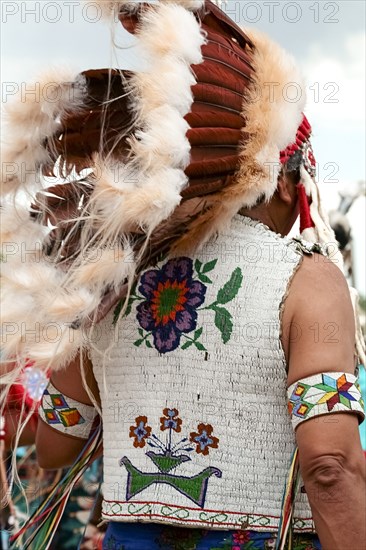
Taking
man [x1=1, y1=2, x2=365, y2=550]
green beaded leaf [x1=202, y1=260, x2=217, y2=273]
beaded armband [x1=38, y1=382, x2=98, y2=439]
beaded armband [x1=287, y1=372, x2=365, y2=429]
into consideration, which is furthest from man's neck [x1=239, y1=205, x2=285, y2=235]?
beaded armband [x1=38, y1=382, x2=98, y2=439]

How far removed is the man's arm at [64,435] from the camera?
2.21 m

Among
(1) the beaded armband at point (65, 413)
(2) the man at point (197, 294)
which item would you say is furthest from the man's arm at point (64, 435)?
(2) the man at point (197, 294)

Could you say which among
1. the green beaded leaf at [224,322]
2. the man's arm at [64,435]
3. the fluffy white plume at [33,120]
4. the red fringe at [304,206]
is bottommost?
the man's arm at [64,435]

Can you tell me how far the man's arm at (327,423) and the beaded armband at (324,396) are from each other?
0.01m

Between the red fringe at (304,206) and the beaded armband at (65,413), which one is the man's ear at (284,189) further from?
the beaded armband at (65,413)

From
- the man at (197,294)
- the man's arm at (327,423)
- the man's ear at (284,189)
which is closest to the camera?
the man's arm at (327,423)

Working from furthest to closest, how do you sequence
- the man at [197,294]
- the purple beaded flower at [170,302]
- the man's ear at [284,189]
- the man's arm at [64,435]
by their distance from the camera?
the man's arm at [64,435]
the man's ear at [284,189]
the purple beaded flower at [170,302]
the man at [197,294]

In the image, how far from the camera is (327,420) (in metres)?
1.75

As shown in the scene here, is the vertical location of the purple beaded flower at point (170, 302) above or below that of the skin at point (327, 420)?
above

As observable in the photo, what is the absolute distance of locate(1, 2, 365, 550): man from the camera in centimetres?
184

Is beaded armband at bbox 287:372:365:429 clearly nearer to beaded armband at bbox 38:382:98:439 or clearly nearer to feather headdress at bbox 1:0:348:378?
feather headdress at bbox 1:0:348:378

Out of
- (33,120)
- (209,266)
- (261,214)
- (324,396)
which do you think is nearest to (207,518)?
(324,396)

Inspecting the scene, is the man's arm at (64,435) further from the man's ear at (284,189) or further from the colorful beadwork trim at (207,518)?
the man's ear at (284,189)

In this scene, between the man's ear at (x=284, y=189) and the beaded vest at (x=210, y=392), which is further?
the man's ear at (x=284, y=189)
